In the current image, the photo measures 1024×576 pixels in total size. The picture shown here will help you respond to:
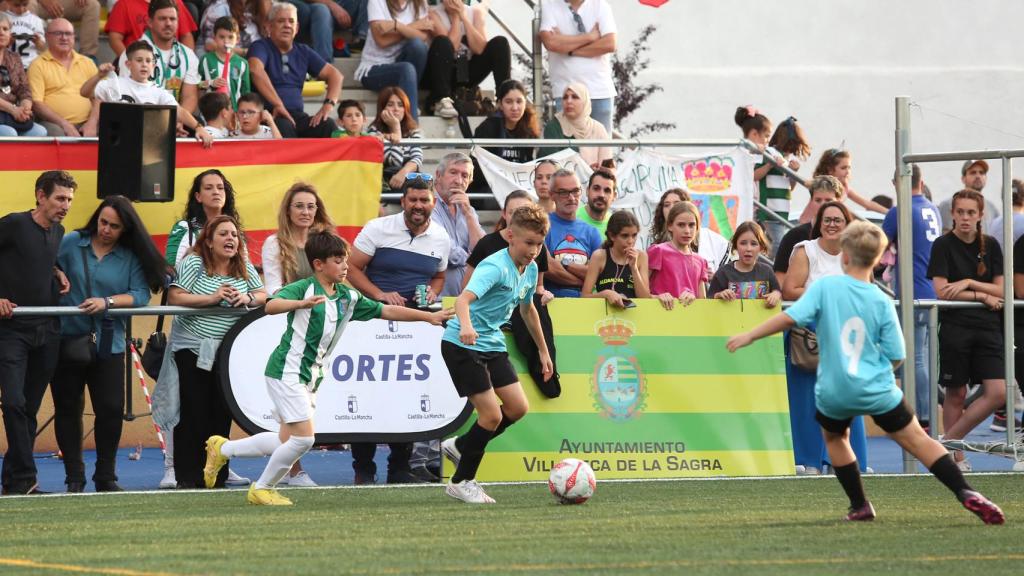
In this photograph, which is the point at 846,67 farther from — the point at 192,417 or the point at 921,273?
the point at 192,417

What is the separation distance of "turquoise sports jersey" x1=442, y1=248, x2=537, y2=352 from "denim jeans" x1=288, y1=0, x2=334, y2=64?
7478 millimetres

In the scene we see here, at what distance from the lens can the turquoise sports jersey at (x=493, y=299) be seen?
416 inches

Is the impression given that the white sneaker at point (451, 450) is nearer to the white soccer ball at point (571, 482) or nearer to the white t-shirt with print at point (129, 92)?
the white soccer ball at point (571, 482)

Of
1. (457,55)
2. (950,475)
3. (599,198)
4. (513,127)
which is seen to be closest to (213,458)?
(599,198)

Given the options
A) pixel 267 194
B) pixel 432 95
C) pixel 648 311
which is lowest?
pixel 648 311

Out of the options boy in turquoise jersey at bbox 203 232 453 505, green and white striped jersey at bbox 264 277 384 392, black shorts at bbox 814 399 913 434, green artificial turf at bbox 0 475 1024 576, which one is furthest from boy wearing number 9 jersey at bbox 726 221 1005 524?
green and white striped jersey at bbox 264 277 384 392

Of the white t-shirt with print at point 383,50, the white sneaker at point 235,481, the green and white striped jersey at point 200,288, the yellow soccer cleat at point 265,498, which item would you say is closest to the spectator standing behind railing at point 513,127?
the white t-shirt with print at point 383,50

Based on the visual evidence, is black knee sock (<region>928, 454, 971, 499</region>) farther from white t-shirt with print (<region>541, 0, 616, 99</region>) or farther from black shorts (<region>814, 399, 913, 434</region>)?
white t-shirt with print (<region>541, 0, 616, 99</region>)

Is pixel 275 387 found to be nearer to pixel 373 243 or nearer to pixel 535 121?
pixel 373 243

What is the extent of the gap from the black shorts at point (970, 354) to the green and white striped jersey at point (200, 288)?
5.79 meters

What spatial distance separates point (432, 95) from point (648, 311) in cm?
577

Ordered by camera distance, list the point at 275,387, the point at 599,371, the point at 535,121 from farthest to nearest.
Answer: the point at 535,121 < the point at 599,371 < the point at 275,387

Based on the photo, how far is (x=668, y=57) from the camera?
96.0 feet

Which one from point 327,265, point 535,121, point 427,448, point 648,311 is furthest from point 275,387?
point 535,121
